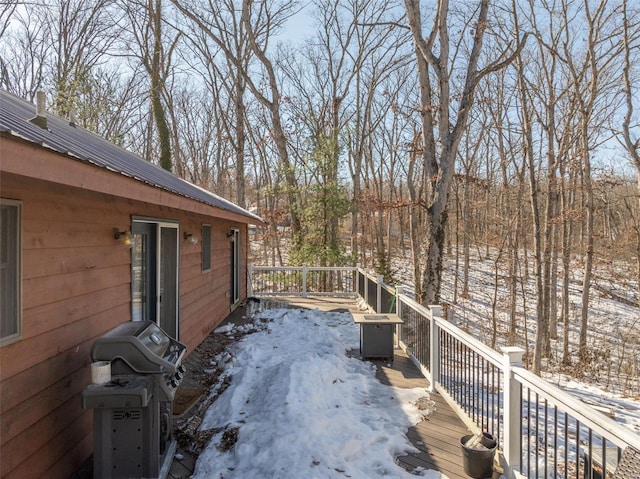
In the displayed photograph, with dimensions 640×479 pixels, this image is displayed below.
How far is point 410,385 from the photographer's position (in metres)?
4.43

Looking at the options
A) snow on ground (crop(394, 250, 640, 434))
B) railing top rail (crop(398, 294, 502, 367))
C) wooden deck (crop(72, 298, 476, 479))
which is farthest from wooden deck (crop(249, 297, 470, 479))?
snow on ground (crop(394, 250, 640, 434))

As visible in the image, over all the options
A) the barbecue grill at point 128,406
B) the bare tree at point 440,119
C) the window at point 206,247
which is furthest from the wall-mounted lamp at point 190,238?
the bare tree at point 440,119

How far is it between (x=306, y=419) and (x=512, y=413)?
1.56 meters

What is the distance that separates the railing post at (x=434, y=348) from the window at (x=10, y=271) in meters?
3.61

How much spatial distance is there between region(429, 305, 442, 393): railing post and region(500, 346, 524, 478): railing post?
1.44m

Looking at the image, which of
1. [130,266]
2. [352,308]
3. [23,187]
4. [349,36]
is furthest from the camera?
[349,36]

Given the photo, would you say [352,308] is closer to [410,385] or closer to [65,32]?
[410,385]

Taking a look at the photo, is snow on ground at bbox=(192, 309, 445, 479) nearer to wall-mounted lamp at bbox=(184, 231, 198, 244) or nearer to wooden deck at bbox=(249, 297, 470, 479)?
wooden deck at bbox=(249, 297, 470, 479)

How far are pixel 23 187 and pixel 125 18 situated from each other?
13.8m

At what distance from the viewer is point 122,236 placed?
3619 mm

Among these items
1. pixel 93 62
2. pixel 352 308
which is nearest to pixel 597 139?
pixel 352 308

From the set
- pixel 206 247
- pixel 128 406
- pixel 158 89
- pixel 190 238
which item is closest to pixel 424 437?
pixel 128 406

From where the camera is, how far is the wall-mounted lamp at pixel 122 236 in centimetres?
353

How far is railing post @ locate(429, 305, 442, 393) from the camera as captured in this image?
4.25 m
